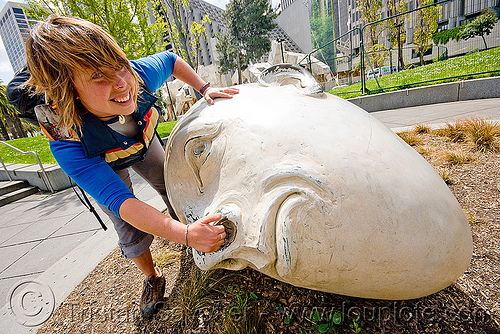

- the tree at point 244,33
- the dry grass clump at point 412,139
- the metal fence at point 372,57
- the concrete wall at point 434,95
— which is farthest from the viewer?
the tree at point 244,33

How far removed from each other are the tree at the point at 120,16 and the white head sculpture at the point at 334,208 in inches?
351

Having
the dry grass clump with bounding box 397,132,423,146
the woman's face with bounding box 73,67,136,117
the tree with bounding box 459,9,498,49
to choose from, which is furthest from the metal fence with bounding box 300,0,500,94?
the woman's face with bounding box 73,67,136,117

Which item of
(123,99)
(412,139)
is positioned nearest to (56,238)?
(123,99)

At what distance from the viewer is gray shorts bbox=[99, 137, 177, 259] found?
1.71 metres

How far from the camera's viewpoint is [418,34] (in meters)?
21.1

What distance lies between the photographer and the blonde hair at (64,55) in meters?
1.06

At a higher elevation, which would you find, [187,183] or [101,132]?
[101,132]

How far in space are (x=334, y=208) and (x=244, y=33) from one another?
114ft

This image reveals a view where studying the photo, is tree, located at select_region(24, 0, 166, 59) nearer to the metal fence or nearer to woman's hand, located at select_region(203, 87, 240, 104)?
the metal fence

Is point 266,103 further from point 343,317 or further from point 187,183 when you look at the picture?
point 343,317

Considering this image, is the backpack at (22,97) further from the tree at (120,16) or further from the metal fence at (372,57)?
the tree at (120,16)

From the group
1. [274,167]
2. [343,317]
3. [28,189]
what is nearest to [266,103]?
[274,167]

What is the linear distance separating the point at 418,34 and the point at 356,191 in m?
26.3

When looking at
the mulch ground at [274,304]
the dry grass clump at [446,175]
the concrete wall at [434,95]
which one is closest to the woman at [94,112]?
the mulch ground at [274,304]
